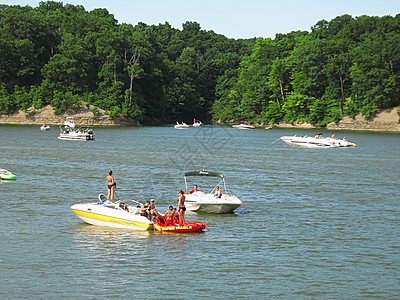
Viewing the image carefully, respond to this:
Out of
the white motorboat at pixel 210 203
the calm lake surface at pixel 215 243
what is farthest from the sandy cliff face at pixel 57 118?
the white motorboat at pixel 210 203

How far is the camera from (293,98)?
180375mm

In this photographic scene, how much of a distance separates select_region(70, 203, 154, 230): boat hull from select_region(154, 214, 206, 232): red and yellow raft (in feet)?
1.53

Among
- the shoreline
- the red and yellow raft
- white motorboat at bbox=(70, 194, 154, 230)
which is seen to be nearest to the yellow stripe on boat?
white motorboat at bbox=(70, 194, 154, 230)

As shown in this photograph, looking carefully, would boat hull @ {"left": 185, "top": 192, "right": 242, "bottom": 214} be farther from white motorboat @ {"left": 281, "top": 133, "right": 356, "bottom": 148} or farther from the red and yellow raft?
white motorboat @ {"left": 281, "top": 133, "right": 356, "bottom": 148}

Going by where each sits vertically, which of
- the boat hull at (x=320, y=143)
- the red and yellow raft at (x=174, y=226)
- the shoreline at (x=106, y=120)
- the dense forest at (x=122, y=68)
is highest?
the dense forest at (x=122, y=68)

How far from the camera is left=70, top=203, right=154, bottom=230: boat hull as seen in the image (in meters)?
33.8

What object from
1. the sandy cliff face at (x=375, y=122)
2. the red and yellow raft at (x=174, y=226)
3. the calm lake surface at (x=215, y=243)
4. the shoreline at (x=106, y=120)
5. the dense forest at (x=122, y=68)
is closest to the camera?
the calm lake surface at (x=215, y=243)

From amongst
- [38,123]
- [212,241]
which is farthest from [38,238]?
[38,123]

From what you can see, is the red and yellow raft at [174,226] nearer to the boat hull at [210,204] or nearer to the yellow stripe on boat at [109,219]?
the yellow stripe on boat at [109,219]

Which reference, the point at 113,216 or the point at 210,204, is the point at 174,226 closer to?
the point at 113,216

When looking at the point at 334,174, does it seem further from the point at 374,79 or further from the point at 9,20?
the point at 9,20

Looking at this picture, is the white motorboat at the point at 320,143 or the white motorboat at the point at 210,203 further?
the white motorboat at the point at 320,143

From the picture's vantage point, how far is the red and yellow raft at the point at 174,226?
33.7 meters

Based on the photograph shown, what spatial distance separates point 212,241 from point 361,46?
146 m
